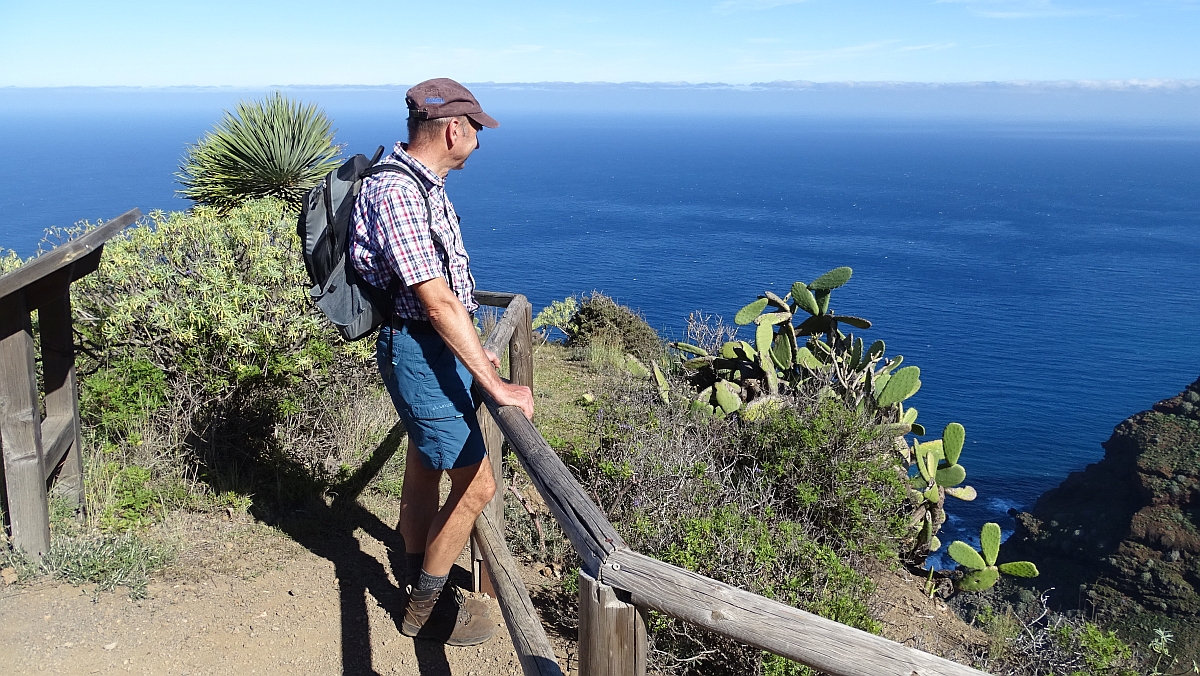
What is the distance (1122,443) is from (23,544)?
30.4 meters

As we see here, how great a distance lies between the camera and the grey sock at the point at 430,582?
302 cm

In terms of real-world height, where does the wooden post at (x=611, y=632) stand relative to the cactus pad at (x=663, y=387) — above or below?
above

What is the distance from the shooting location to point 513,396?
2531mm

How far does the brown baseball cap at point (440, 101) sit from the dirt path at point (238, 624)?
6.26 ft

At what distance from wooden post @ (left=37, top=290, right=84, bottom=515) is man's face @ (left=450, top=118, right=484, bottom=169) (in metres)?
1.97

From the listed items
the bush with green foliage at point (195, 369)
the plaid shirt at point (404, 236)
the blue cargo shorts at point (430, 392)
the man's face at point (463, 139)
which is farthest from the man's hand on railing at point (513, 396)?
the bush with green foliage at point (195, 369)

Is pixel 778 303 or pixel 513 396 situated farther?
pixel 778 303

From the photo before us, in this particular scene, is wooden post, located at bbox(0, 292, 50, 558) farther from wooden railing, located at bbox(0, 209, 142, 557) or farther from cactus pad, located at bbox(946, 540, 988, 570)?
cactus pad, located at bbox(946, 540, 988, 570)

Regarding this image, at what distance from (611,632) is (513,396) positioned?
0.98m

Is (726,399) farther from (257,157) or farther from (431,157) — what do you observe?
(257,157)

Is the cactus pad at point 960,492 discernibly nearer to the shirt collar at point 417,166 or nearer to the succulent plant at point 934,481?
the succulent plant at point 934,481

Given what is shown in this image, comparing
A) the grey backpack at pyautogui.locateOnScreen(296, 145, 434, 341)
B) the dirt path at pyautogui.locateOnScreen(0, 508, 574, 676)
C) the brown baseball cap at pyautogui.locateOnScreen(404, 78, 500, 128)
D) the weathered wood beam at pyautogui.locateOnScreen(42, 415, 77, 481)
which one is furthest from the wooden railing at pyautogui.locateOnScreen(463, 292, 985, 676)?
the weathered wood beam at pyautogui.locateOnScreen(42, 415, 77, 481)

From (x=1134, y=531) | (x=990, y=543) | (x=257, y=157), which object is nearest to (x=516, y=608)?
(x=990, y=543)

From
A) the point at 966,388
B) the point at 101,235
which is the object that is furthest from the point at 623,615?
the point at 966,388
